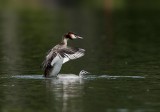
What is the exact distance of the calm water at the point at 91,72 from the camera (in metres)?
19.1

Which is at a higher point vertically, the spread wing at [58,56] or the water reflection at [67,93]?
the spread wing at [58,56]

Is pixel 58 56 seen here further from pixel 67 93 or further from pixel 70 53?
pixel 67 93

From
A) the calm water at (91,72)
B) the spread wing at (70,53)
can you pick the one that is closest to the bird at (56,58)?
the spread wing at (70,53)

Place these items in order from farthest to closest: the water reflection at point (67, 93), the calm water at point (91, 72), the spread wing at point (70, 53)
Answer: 1. the spread wing at point (70, 53)
2. the calm water at point (91, 72)
3. the water reflection at point (67, 93)

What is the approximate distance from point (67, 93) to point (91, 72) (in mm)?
5036

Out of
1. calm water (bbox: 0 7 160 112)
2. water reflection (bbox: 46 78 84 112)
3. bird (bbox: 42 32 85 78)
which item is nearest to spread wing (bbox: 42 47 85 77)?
bird (bbox: 42 32 85 78)

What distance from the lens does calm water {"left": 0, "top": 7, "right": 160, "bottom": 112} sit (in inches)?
753

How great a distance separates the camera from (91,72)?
25.7m

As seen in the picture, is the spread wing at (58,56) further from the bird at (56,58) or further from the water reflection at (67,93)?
the water reflection at (67,93)

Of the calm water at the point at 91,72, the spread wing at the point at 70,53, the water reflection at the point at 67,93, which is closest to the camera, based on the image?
the water reflection at the point at 67,93

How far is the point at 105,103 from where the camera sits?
19.0 m

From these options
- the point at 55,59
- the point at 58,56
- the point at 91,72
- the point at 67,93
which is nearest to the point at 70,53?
the point at 58,56

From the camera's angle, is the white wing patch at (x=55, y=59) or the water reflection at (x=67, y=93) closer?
the water reflection at (x=67, y=93)

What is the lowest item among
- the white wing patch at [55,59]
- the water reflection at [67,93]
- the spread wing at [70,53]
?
the water reflection at [67,93]
